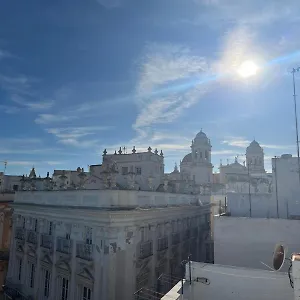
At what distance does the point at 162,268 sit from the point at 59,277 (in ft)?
24.0

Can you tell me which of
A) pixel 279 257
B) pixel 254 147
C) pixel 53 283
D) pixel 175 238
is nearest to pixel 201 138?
pixel 254 147

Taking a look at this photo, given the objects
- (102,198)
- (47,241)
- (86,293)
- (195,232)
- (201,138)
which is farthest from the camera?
(201,138)

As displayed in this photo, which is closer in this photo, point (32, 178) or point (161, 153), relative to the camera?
point (32, 178)

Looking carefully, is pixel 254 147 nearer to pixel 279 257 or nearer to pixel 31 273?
pixel 31 273

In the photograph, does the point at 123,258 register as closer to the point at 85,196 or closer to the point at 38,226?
the point at 85,196

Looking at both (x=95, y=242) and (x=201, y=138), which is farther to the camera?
(x=201, y=138)

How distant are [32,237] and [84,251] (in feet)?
26.2

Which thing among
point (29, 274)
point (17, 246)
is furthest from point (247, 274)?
point (17, 246)

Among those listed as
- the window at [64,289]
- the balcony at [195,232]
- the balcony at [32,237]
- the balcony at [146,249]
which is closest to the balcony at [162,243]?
the balcony at [146,249]

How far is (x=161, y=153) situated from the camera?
38.0 m

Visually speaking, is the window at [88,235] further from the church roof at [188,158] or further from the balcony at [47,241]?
the church roof at [188,158]

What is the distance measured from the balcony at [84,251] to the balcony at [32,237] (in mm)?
6510

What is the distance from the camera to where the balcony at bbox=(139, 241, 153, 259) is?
1848 centimetres

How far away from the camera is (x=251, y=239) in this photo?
14.9 meters
